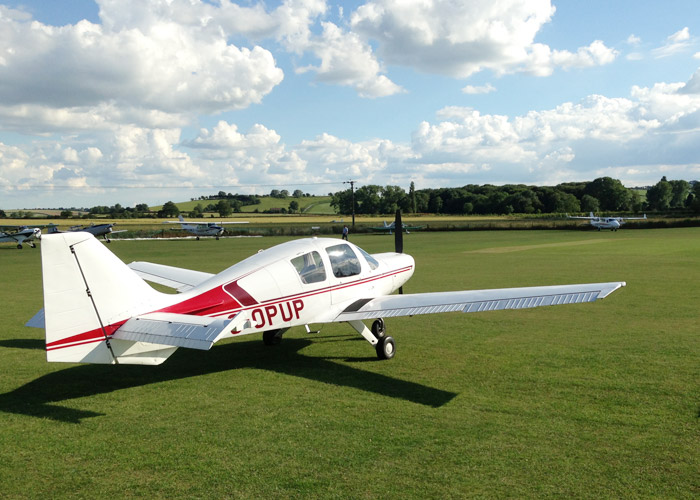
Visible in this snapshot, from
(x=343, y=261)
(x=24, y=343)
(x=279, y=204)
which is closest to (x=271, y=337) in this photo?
(x=343, y=261)

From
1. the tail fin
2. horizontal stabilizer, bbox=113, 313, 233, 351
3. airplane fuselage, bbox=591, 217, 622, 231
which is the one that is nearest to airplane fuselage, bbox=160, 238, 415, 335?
horizontal stabilizer, bbox=113, 313, 233, 351

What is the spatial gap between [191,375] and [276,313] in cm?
170

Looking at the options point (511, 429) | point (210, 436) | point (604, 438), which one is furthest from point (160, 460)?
point (604, 438)

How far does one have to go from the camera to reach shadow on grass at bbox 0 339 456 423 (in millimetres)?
6453

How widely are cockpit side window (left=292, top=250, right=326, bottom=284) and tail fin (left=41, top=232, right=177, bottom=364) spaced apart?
2.39 metres

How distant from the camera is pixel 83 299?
6.00 m

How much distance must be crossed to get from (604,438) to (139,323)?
17.8 feet

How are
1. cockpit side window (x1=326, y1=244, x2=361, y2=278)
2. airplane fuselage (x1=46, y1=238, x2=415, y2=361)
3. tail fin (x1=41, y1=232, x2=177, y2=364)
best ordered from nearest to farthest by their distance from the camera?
tail fin (x1=41, y1=232, x2=177, y2=364) < airplane fuselage (x1=46, y1=238, x2=415, y2=361) < cockpit side window (x1=326, y1=244, x2=361, y2=278)

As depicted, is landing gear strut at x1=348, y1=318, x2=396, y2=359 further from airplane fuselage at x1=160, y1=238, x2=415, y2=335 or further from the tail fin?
the tail fin

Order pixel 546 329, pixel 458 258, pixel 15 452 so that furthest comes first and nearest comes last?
pixel 458 258
pixel 546 329
pixel 15 452

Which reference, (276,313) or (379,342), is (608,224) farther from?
(276,313)

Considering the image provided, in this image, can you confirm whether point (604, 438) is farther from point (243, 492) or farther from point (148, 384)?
point (148, 384)

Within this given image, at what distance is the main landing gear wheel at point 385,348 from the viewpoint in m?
8.48

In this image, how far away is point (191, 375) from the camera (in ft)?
25.6
